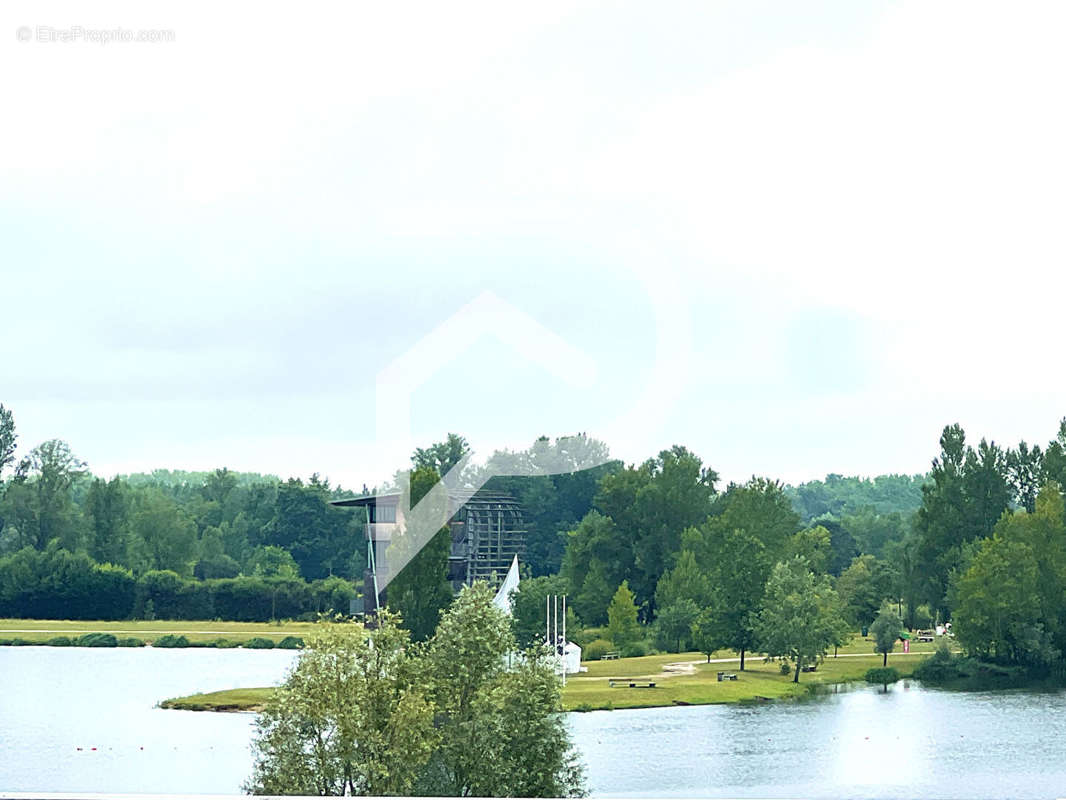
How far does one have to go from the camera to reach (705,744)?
1855cm

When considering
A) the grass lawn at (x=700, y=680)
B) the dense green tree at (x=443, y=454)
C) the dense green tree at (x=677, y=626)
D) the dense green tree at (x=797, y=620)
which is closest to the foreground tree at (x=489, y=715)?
the grass lawn at (x=700, y=680)

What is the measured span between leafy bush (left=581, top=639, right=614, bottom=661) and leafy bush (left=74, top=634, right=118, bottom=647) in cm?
1205

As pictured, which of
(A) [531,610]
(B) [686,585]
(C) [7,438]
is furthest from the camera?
(C) [7,438]

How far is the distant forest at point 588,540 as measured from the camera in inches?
1190

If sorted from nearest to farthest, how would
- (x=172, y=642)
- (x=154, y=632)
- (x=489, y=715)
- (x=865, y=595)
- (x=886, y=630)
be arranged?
1. (x=489, y=715)
2. (x=886, y=630)
3. (x=865, y=595)
4. (x=172, y=642)
5. (x=154, y=632)

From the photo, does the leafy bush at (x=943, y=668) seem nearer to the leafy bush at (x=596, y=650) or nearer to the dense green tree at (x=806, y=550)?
the dense green tree at (x=806, y=550)

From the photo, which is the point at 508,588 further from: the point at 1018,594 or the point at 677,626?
the point at 1018,594

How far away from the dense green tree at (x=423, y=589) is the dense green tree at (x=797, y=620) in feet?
27.2

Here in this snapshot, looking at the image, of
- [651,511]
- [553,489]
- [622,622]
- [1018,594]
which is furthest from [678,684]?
[553,489]

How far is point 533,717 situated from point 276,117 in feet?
49.1

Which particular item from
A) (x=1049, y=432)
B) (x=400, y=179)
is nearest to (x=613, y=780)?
(x=400, y=179)

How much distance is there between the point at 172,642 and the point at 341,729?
24.5 metres

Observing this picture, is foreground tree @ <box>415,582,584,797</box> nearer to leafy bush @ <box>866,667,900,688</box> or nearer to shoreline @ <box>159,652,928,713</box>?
shoreline @ <box>159,652,928,713</box>

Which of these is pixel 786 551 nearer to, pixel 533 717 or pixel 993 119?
pixel 993 119
